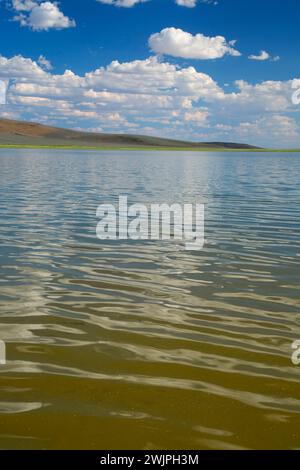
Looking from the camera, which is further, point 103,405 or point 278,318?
point 278,318

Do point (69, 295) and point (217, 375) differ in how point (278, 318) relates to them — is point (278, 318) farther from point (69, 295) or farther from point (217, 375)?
point (69, 295)

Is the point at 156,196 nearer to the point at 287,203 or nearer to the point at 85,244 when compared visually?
the point at 287,203

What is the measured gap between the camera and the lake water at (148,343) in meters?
4.79

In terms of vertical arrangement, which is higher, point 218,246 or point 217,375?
point 218,246

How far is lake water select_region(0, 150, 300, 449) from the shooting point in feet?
15.7

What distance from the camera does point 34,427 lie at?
15.6 feet

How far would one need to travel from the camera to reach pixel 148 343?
688cm

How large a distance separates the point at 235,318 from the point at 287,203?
17.6 m

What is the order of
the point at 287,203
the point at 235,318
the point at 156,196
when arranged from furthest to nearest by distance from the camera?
the point at 156,196 → the point at 287,203 → the point at 235,318

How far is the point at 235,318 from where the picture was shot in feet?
26.0

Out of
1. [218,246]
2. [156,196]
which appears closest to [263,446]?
[218,246]
